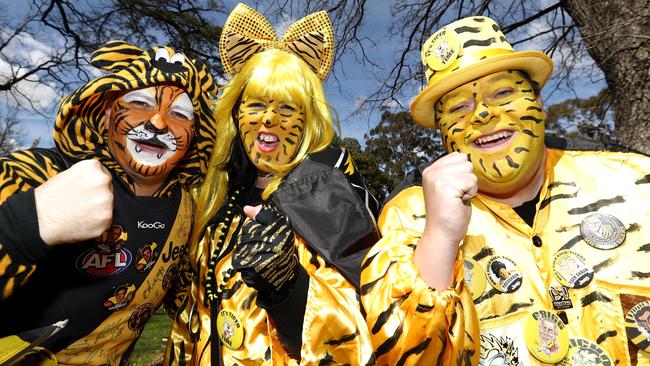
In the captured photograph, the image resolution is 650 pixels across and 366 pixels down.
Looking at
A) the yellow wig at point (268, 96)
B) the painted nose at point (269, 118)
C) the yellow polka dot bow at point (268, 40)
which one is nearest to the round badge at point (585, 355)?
the yellow wig at point (268, 96)

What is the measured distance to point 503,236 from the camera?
1626 millimetres

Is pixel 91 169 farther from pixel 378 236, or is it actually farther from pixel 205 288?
pixel 378 236

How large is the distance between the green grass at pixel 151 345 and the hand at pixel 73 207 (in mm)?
4548

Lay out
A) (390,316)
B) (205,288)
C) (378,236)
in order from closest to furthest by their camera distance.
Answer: (390,316) < (378,236) < (205,288)

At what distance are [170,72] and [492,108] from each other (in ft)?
4.54

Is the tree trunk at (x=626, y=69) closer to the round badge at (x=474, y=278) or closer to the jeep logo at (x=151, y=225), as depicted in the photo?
the round badge at (x=474, y=278)

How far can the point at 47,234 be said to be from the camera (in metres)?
1.30

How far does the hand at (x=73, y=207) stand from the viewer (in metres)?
1.31

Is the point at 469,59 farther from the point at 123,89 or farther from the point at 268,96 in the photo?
the point at 123,89

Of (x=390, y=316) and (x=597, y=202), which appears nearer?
(x=390, y=316)

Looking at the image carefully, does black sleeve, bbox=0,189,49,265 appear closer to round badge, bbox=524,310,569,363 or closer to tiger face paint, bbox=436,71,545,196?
tiger face paint, bbox=436,71,545,196

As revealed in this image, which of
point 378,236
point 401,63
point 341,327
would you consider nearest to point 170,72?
point 378,236

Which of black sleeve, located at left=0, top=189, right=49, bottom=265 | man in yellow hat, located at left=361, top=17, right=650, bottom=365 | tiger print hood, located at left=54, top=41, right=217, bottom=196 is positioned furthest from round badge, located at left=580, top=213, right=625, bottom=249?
black sleeve, located at left=0, top=189, right=49, bottom=265

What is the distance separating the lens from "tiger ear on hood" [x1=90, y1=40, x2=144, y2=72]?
71.4 inches
